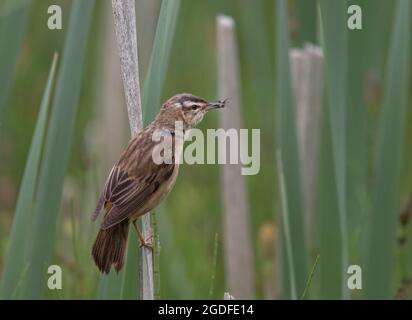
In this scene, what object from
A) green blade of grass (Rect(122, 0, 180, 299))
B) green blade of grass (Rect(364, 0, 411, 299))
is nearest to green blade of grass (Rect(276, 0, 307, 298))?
green blade of grass (Rect(364, 0, 411, 299))

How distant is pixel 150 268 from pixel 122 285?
0.99ft

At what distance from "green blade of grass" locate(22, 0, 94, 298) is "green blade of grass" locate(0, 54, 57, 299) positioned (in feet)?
0.10

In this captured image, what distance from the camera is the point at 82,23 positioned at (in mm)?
2371

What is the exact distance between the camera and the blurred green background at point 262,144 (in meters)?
2.63

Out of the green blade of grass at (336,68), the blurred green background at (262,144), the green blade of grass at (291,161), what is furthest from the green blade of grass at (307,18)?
the green blade of grass at (336,68)

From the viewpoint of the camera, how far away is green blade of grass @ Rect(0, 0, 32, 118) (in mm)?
2566

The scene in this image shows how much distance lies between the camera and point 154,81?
210cm

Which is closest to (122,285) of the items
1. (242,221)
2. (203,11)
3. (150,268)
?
(150,268)

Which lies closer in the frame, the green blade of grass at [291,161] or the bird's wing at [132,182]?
the bird's wing at [132,182]

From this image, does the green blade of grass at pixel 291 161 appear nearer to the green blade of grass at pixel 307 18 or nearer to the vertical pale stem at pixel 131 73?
the vertical pale stem at pixel 131 73

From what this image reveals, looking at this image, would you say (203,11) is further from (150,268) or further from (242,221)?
(150,268)

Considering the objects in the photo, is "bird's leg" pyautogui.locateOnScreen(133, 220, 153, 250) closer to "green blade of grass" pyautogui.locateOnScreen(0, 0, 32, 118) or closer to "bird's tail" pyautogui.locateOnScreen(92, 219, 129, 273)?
"bird's tail" pyautogui.locateOnScreen(92, 219, 129, 273)

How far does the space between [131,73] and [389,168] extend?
3.51 ft

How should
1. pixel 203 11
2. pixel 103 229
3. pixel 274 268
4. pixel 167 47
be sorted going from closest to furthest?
pixel 103 229 → pixel 167 47 → pixel 274 268 → pixel 203 11
